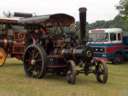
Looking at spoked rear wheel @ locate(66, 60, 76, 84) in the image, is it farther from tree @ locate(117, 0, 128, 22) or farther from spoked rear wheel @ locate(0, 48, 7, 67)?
tree @ locate(117, 0, 128, 22)

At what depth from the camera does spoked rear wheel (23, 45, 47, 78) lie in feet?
45.3

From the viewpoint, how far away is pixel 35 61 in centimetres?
1439

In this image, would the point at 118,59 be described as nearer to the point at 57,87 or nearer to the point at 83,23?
the point at 83,23

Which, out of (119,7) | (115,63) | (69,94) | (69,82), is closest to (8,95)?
(69,94)

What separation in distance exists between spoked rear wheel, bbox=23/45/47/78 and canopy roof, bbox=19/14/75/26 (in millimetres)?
927

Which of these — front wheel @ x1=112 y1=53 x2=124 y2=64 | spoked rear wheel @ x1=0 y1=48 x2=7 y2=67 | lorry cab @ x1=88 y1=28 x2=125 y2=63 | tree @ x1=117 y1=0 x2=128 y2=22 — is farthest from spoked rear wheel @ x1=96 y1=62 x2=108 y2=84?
tree @ x1=117 y1=0 x2=128 y2=22

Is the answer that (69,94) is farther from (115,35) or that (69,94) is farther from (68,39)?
(115,35)

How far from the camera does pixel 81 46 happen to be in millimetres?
13203

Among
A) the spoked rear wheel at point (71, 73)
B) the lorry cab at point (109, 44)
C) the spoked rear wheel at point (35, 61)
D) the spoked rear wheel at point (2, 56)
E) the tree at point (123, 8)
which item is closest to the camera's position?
the spoked rear wheel at point (71, 73)

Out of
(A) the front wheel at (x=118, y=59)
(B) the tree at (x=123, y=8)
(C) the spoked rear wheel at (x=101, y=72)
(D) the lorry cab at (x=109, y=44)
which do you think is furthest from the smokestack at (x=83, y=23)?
(B) the tree at (x=123, y=8)

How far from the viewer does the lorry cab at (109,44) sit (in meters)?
24.7

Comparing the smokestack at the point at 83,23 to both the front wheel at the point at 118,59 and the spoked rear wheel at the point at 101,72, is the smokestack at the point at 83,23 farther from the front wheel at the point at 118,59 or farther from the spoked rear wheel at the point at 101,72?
Result: the front wheel at the point at 118,59

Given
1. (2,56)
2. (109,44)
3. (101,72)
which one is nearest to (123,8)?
(109,44)

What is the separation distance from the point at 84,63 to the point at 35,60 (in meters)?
2.03
